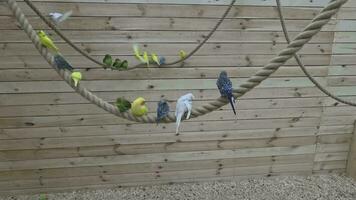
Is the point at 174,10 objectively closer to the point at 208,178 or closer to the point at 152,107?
the point at 152,107

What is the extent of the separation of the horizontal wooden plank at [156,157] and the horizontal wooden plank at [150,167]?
0.08 ft

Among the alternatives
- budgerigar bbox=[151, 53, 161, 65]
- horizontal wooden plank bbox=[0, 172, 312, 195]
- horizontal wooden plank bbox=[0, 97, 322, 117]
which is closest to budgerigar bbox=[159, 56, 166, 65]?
budgerigar bbox=[151, 53, 161, 65]

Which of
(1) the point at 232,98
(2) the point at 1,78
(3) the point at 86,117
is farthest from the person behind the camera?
(3) the point at 86,117

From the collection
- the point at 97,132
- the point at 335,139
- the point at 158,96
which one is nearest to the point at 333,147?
the point at 335,139

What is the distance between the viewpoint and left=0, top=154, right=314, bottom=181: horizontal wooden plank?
5.99ft

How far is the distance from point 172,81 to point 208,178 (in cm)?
63

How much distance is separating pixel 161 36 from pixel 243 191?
0.97 metres

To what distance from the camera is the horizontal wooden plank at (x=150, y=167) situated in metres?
1.83

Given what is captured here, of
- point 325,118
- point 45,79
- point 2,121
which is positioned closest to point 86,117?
point 45,79

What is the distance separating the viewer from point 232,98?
0.83 metres

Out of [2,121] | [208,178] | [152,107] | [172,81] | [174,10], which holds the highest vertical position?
[174,10]

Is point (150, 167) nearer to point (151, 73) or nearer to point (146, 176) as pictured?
point (146, 176)

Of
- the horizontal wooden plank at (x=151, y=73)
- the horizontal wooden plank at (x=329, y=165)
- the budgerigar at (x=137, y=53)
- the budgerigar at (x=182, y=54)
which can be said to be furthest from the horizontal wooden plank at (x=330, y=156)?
the budgerigar at (x=137, y=53)

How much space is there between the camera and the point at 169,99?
71.3 inches
